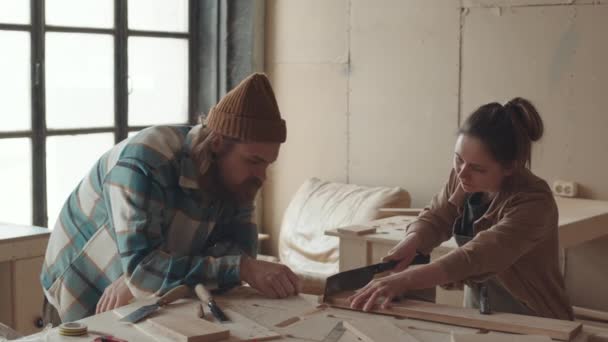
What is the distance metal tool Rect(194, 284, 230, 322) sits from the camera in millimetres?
2191

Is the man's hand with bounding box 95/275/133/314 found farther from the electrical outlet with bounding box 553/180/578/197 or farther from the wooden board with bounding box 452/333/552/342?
the electrical outlet with bounding box 553/180/578/197

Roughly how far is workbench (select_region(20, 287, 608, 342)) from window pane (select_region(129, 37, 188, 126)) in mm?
3080

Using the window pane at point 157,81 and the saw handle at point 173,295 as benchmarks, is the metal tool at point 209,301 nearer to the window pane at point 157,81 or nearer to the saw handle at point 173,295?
Answer: the saw handle at point 173,295

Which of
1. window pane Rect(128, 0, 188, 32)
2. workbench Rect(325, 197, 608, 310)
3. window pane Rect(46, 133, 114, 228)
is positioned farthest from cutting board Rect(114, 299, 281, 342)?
window pane Rect(128, 0, 188, 32)

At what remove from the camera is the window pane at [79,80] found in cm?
473

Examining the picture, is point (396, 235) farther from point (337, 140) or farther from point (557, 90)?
point (337, 140)

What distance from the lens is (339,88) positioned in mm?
5371

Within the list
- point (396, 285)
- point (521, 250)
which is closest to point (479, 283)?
point (521, 250)

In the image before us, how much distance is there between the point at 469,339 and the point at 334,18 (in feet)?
12.0

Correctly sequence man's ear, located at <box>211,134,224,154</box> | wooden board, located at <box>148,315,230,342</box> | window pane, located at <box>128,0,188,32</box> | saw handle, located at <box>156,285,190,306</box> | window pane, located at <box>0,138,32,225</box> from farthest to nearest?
1. window pane, located at <box>128,0,188,32</box>
2. window pane, located at <box>0,138,32,225</box>
3. man's ear, located at <box>211,134,224,154</box>
4. saw handle, located at <box>156,285,190,306</box>
5. wooden board, located at <box>148,315,230,342</box>

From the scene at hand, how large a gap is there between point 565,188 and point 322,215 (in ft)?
4.71

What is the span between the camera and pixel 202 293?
7.59 ft

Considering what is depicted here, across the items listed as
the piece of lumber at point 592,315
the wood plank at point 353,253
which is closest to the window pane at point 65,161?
the wood plank at point 353,253

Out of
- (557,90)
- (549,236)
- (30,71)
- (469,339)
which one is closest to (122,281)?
(469,339)
